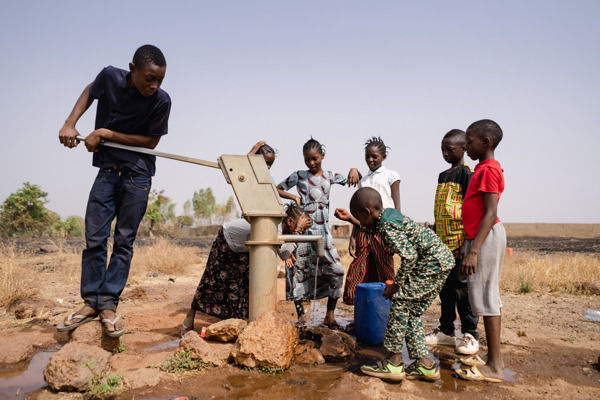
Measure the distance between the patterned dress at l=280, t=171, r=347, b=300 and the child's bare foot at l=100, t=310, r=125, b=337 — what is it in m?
1.71

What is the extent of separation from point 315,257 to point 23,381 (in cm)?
256

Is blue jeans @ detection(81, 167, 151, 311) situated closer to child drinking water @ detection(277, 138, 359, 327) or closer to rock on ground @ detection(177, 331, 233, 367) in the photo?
rock on ground @ detection(177, 331, 233, 367)

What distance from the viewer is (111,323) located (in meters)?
2.85

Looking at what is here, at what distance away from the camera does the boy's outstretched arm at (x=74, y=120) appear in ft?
9.10

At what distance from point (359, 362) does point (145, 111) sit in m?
2.49

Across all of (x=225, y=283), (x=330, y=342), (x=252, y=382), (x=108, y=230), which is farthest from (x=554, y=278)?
(x=108, y=230)

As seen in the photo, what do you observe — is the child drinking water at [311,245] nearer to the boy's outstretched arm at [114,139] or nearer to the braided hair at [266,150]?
the braided hair at [266,150]

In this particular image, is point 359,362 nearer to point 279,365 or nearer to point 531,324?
point 279,365

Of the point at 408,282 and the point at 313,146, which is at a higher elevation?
the point at 313,146

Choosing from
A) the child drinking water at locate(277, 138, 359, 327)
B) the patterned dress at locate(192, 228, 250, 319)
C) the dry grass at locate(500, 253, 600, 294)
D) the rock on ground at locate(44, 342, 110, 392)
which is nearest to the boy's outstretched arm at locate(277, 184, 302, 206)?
the child drinking water at locate(277, 138, 359, 327)

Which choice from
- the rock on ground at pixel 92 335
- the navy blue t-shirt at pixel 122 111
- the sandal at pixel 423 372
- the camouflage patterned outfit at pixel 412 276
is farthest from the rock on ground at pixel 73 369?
the sandal at pixel 423 372

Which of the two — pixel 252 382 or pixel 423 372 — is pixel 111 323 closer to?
pixel 252 382

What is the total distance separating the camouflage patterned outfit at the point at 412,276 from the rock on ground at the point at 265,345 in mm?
685

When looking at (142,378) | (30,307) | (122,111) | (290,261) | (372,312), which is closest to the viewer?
(142,378)
